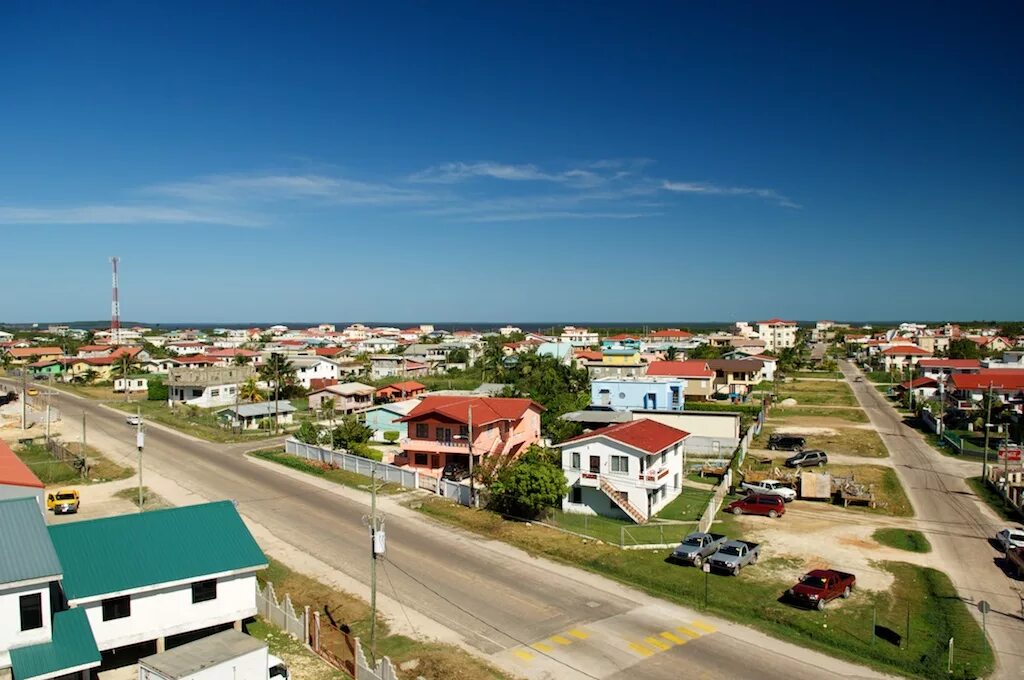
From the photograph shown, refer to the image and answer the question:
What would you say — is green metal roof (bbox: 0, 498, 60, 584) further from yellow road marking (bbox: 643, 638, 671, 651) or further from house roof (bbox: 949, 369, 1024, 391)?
house roof (bbox: 949, 369, 1024, 391)

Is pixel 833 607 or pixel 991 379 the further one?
pixel 991 379

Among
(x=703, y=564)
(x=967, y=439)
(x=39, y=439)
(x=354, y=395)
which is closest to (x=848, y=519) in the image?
(x=703, y=564)

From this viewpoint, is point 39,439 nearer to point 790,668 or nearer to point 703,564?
point 703,564

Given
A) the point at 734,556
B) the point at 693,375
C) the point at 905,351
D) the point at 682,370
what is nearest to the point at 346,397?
the point at 682,370

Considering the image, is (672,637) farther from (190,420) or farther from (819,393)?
(819,393)

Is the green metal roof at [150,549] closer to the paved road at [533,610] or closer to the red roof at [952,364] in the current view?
the paved road at [533,610]

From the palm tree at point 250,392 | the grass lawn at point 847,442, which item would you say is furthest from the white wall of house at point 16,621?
the palm tree at point 250,392
